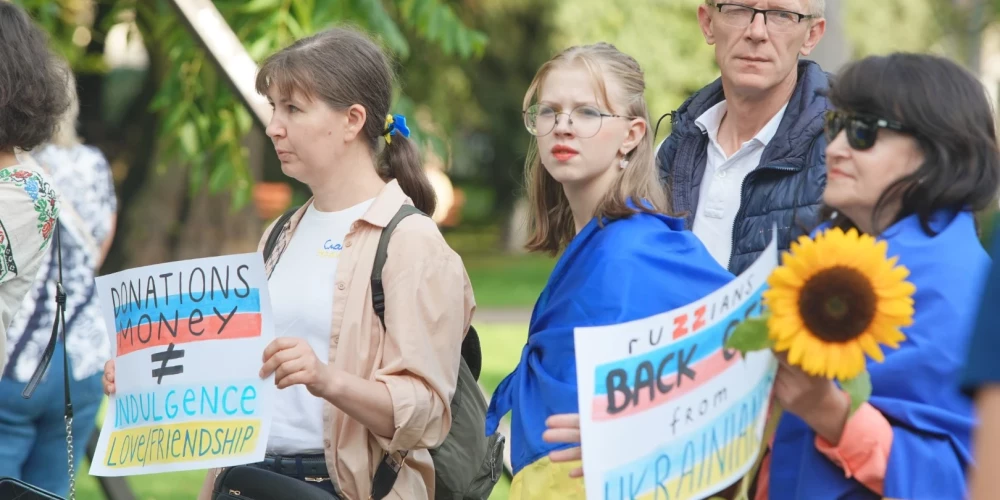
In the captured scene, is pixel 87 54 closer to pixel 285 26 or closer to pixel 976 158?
pixel 285 26

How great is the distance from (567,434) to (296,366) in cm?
62

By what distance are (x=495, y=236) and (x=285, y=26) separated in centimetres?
2979

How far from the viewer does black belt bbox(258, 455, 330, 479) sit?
9.56 feet

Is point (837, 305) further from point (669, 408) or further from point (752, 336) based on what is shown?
point (669, 408)

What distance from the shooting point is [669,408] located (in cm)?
224

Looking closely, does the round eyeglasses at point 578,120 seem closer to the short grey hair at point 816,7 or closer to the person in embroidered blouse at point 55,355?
the short grey hair at point 816,7

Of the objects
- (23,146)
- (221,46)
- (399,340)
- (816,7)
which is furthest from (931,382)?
(221,46)

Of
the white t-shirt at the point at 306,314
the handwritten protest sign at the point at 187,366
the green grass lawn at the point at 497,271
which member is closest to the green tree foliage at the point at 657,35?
the green grass lawn at the point at 497,271

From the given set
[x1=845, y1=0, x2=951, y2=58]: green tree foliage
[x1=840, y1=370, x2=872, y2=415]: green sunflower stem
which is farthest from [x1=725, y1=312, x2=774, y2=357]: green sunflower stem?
[x1=845, y1=0, x2=951, y2=58]: green tree foliage

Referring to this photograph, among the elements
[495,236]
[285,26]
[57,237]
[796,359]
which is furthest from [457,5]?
[495,236]

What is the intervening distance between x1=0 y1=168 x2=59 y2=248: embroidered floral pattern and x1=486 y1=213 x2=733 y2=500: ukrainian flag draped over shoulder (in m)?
1.25

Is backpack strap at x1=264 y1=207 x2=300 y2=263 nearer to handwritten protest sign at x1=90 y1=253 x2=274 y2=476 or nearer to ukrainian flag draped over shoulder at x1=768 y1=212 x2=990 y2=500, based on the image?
handwritten protest sign at x1=90 y1=253 x2=274 y2=476

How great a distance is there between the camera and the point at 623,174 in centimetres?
291

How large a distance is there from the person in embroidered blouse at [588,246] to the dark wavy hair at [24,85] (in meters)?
1.26
